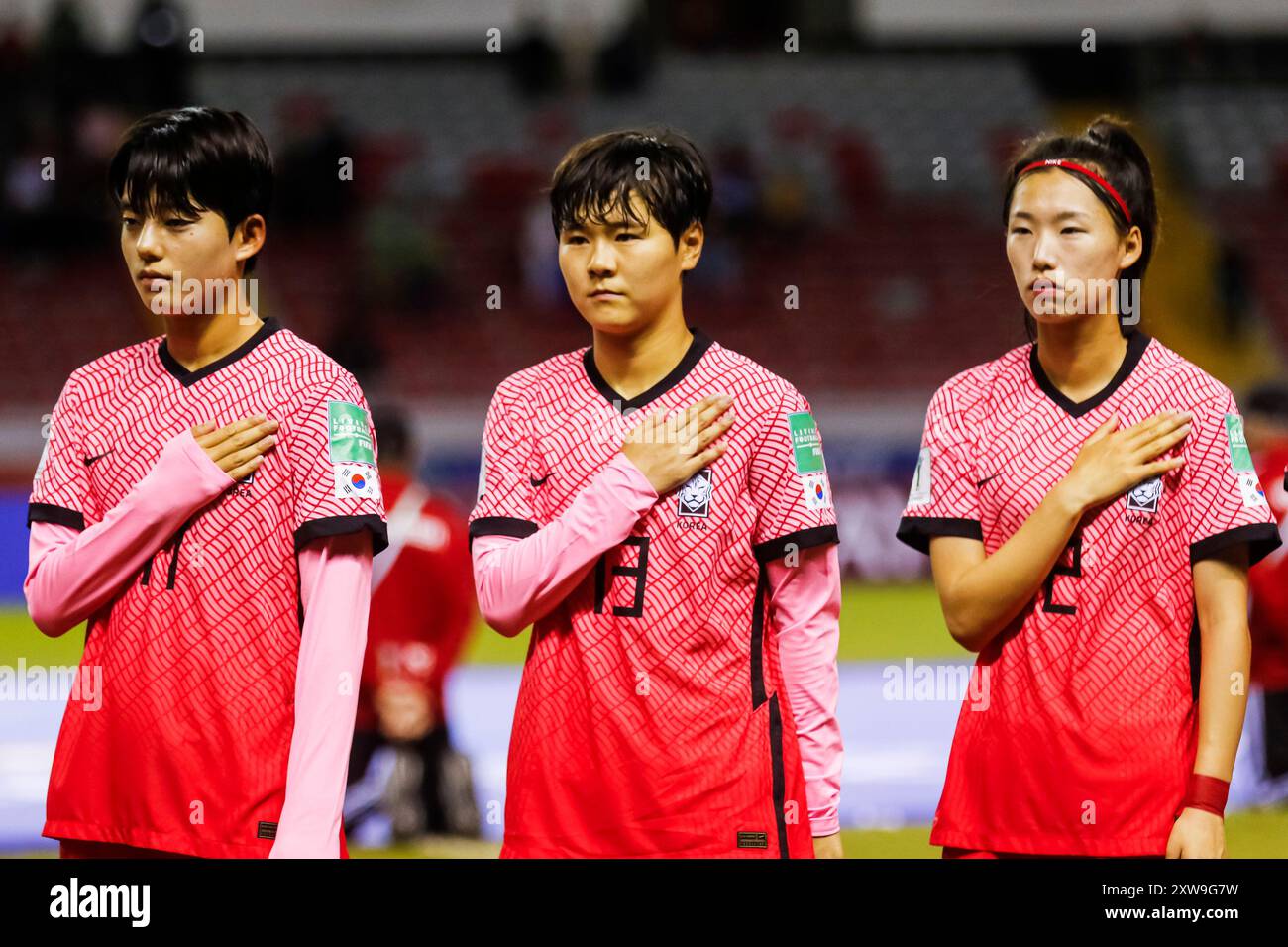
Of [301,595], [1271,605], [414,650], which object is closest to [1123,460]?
[301,595]

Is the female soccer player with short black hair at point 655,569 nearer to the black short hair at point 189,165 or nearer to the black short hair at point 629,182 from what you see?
the black short hair at point 629,182

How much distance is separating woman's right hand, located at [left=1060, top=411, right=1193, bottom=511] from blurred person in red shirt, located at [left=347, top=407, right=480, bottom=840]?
382 centimetres

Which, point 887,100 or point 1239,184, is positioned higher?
point 887,100

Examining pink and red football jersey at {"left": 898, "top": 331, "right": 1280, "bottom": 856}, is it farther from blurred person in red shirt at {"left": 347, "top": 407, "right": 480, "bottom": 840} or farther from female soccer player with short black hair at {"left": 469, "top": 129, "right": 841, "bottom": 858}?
blurred person in red shirt at {"left": 347, "top": 407, "right": 480, "bottom": 840}

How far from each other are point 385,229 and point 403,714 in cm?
1082

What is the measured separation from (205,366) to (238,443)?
0.71ft

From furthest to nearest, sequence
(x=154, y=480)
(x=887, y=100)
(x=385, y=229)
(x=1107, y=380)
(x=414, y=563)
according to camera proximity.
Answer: (x=887, y=100)
(x=385, y=229)
(x=414, y=563)
(x=1107, y=380)
(x=154, y=480)

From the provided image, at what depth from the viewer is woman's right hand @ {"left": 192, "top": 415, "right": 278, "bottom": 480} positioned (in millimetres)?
3133

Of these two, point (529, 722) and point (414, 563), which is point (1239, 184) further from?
point (529, 722)

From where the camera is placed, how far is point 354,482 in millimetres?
3156

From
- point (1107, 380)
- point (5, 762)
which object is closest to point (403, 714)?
point (5, 762)

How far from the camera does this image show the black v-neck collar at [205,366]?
3.26 meters

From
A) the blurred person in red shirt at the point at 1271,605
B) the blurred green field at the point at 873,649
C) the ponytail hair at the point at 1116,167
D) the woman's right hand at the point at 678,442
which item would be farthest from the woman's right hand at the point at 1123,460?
the blurred person in red shirt at the point at 1271,605

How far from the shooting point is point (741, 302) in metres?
18.1
